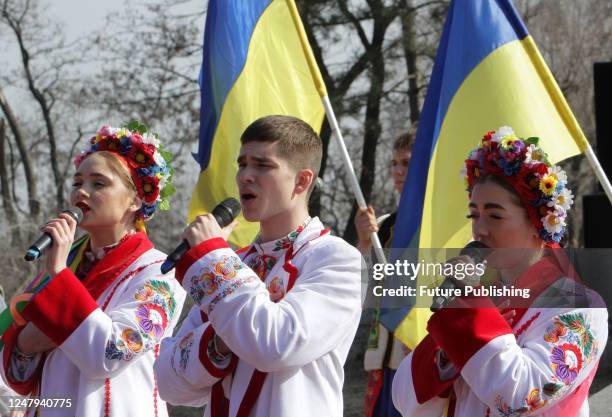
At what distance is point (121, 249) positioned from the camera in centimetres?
442

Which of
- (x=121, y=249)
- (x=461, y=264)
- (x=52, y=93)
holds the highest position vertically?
(x=52, y=93)

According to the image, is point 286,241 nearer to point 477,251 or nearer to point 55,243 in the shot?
point 477,251

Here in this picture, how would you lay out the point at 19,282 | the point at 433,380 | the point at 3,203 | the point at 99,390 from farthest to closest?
the point at 3,203, the point at 19,282, the point at 99,390, the point at 433,380

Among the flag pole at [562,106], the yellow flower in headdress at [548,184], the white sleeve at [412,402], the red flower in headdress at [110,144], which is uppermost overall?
the flag pole at [562,106]

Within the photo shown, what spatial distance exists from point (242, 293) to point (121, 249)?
122cm

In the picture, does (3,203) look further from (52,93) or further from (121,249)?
(121,249)

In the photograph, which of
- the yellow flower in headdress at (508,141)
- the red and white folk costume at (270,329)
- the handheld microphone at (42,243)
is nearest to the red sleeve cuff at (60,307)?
the handheld microphone at (42,243)

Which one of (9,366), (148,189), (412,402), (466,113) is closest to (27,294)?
(9,366)

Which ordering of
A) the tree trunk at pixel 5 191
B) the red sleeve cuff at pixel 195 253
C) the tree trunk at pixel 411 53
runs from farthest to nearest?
the tree trunk at pixel 5 191, the tree trunk at pixel 411 53, the red sleeve cuff at pixel 195 253

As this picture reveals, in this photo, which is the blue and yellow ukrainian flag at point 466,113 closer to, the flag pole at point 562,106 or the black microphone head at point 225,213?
the flag pole at point 562,106

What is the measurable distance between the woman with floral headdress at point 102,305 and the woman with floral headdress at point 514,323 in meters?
1.00

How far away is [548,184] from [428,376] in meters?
0.80

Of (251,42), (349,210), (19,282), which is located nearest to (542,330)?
(251,42)

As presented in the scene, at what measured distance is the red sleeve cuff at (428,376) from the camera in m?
3.58
